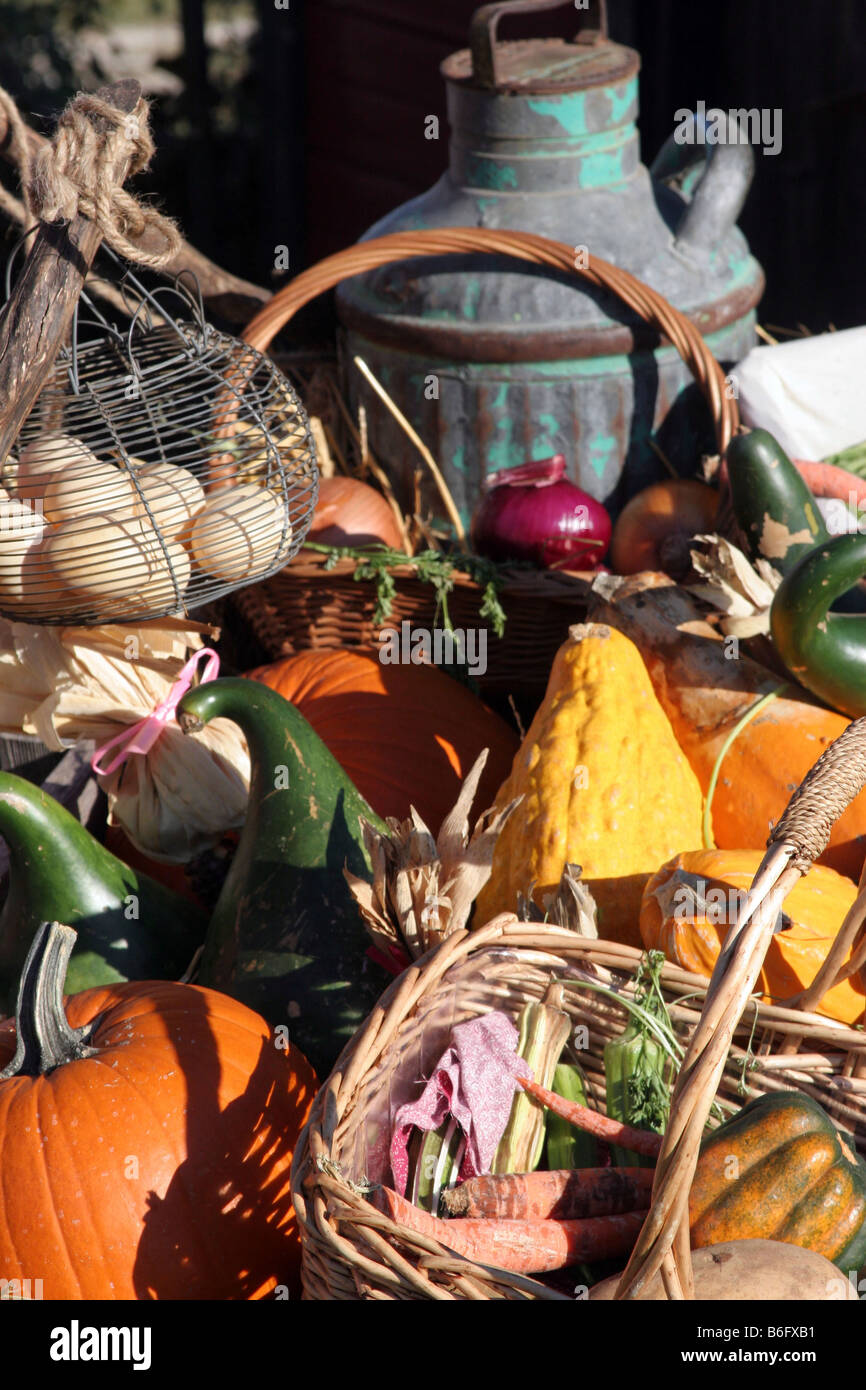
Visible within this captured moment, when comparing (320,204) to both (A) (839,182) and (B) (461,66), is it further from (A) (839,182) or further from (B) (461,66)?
(B) (461,66)

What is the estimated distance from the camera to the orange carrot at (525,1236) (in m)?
1.31

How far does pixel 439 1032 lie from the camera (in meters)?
1.54

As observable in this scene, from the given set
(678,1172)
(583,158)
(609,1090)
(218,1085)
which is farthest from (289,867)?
(583,158)

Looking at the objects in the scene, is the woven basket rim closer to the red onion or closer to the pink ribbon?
the pink ribbon

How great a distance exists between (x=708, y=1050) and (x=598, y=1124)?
0.38m

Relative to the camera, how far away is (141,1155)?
149cm

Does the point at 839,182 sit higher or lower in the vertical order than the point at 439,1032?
higher

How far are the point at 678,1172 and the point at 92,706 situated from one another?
1.25 m

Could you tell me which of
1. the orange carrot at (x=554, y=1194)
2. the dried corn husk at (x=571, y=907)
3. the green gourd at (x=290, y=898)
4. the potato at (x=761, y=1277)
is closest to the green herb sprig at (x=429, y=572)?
the green gourd at (x=290, y=898)

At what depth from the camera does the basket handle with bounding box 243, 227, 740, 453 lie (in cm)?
235

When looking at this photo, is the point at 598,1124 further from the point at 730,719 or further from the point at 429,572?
the point at 429,572

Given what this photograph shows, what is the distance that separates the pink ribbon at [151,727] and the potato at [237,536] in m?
0.23

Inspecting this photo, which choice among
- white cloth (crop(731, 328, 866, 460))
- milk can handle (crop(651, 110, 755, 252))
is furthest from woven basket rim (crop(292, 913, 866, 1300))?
milk can handle (crop(651, 110, 755, 252))

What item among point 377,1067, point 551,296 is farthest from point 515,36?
point 377,1067
